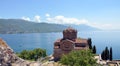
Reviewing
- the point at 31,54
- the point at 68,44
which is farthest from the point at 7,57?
the point at 31,54

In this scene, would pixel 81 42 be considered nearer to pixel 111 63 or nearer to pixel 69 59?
pixel 111 63

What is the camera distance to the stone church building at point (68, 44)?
5338 centimetres

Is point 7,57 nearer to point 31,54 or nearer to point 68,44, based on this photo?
point 68,44

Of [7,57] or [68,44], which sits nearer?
[7,57]

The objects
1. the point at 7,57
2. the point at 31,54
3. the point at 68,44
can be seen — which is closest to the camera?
the point at 7,57

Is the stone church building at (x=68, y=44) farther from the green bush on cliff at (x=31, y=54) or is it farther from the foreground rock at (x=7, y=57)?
the foreground rock at (x=7, y=57)

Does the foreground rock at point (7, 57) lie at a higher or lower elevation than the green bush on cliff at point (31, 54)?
higher

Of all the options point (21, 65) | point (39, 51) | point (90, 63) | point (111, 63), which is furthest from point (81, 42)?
point (21, 65)

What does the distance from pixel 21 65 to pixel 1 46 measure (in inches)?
67.8

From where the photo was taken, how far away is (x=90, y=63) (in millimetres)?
35031

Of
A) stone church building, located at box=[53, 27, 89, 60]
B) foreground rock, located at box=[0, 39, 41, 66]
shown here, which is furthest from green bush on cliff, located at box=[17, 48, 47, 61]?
foreground rock, located at box=[0, 39, 41, 66]

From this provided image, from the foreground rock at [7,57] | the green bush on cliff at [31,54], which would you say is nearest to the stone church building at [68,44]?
the green bush on cliff at [31,54]

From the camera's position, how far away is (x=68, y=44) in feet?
176

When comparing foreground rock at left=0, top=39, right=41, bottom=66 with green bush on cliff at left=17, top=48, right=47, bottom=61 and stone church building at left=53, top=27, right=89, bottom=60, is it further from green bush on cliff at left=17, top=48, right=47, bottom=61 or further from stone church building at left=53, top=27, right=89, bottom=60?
green bush on cliff at left=17, top=48, right=47, bottom=61
